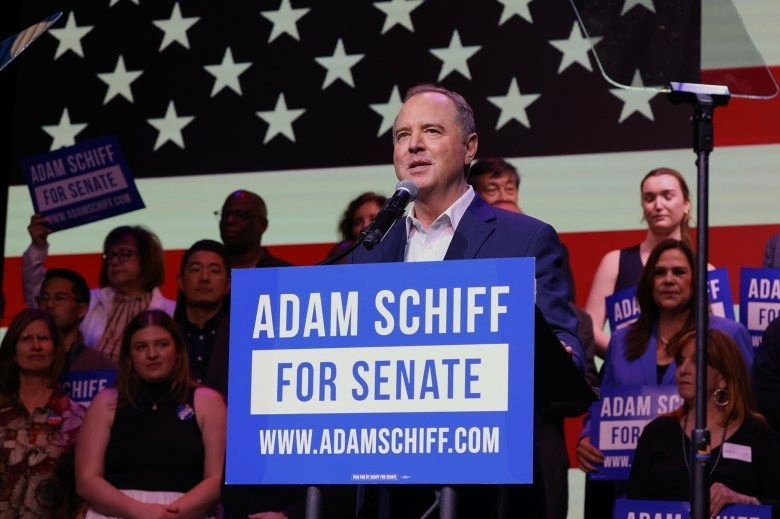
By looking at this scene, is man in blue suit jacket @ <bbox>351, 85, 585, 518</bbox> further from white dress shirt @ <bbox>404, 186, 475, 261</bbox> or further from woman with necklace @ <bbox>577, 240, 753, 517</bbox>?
woman with necklace @ <bbox>577, 240, 753, 517</bbox>

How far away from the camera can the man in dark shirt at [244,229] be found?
255 inches

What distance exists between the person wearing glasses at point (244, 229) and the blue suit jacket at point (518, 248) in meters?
3.27

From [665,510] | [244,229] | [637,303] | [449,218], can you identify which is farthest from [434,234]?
[244,229]

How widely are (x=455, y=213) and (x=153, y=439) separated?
239 cm

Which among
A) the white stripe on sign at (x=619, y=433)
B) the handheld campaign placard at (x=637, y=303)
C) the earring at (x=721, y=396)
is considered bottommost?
the white stripe on sign at (x=619, y=433)

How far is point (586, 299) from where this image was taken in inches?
264

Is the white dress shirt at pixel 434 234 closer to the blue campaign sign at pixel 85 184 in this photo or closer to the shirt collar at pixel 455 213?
the shirt collar at pixel 455 213

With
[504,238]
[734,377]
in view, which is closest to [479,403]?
[504,238]

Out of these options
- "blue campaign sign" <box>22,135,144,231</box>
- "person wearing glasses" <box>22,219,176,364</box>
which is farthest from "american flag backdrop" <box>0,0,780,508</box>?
"person wearing glasses" <box>22,219,176,364</box>

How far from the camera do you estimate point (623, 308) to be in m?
5.54

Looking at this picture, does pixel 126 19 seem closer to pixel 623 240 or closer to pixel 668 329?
pixel 623 240

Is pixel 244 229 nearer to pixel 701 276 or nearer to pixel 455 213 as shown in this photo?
pixel 455 213

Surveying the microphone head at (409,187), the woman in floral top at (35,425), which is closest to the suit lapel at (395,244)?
the microphone head at (409,187)

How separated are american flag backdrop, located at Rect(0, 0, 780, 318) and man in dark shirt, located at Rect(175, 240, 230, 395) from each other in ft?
3.40
